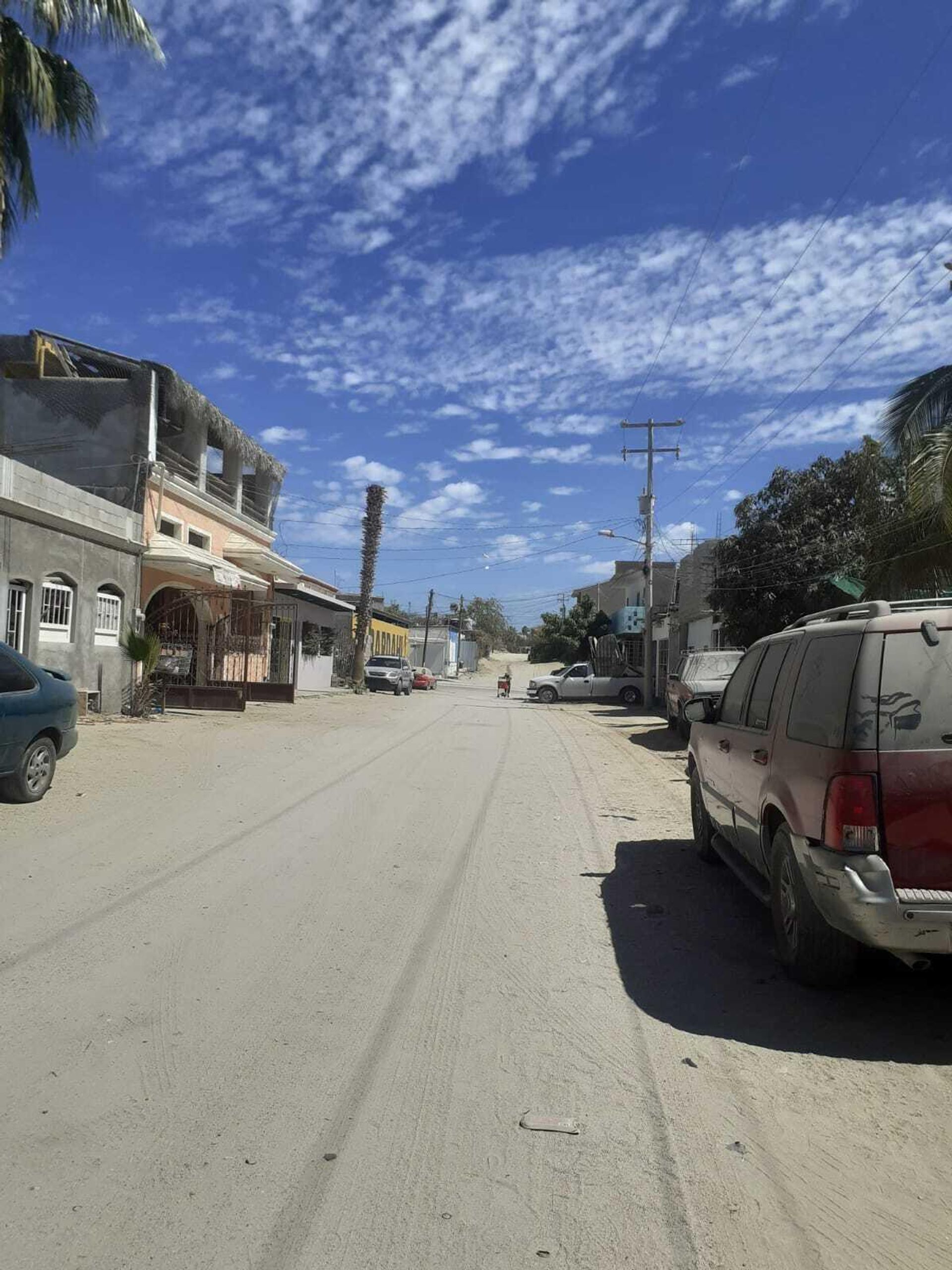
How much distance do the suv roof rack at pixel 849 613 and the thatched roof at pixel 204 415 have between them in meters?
19.0

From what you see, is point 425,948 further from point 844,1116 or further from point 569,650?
point 569,650

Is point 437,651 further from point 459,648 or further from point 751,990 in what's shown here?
point 751,990

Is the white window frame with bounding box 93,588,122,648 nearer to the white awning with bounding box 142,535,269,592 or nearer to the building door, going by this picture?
the white awning with bounding box 142,535,269,592

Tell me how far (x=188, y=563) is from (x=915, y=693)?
1907 centimetres

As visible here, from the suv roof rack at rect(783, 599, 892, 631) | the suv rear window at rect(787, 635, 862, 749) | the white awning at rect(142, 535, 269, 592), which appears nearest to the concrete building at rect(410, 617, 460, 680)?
the white awning at rect(142, 535, 269, 592)

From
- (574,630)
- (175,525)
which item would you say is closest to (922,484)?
Answer: (175,525)

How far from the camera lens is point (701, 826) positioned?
8.06 meters

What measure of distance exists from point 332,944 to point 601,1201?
2.84 meters

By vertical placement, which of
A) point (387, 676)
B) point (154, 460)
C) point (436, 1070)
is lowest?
point (436, 1070)

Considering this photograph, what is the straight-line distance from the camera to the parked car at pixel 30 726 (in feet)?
29.7

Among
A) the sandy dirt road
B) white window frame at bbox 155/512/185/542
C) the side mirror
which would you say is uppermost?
white window frame at bbox 155/512/185/542

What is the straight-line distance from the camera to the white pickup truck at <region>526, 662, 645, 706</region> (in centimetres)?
3900

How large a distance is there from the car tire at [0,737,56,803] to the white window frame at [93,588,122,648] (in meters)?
9.58

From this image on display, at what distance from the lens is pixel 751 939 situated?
19.5 feet
